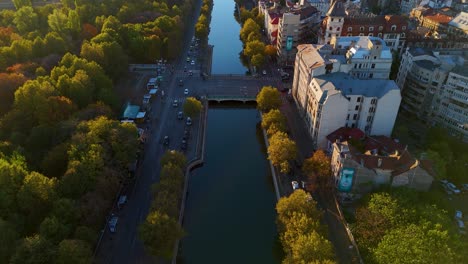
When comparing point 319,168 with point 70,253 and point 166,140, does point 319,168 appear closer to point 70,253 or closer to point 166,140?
point 166,140

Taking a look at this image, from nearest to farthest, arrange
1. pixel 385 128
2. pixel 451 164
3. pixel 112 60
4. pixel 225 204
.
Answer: pixel 225 204 → pixel 451 164 → pixel 385 128 → pixel 112 60

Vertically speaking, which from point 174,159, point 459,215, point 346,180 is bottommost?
point 459,215

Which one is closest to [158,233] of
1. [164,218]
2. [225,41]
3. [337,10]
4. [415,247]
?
[164,218]

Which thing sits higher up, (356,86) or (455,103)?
(356,86)

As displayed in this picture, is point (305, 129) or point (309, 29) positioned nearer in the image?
point (305, 129)

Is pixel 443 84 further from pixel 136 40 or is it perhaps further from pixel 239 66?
pixel 136 40

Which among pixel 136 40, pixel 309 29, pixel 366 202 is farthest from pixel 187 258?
pixel 309 29
